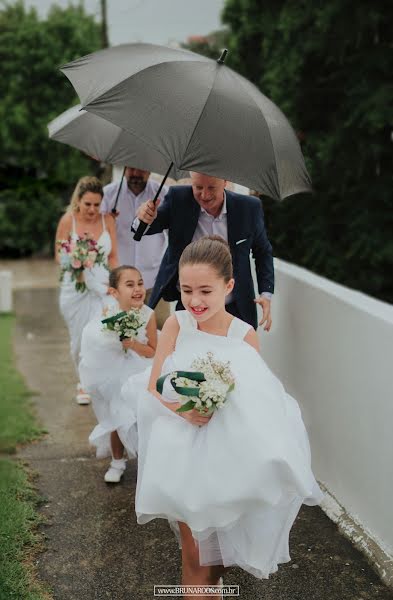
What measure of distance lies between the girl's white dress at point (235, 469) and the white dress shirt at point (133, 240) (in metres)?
3.82

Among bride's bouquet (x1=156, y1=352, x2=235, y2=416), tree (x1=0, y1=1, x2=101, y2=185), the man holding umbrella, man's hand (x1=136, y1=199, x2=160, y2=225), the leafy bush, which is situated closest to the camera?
bride's bouquet (x1=156, y1=352, x2=235, y2=416)

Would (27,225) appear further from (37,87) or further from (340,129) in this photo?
(340,129)

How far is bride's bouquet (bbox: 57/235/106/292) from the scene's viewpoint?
6922 millimetres

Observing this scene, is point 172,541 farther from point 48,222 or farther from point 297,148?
point 48,222

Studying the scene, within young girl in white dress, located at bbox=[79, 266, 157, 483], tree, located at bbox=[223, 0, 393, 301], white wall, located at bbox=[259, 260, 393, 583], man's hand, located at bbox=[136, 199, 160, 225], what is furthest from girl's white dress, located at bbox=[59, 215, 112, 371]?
tree, located at bbox=[223, 0, 393, 301]

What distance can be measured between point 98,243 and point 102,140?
89cm

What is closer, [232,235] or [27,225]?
[232,235]

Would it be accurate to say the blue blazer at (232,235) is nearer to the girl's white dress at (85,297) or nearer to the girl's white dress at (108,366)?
the girl's white dress at (108,366)

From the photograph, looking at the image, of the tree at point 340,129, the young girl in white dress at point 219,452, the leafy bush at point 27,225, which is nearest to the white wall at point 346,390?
the young girl in white dress at point 219,452

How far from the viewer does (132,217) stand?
721cm

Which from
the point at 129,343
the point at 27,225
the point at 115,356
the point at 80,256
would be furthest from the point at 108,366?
the point at 27,225

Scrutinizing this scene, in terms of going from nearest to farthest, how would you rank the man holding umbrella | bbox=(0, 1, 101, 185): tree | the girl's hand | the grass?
the grass
the girl's hand
the man holding umbrella
bbox=(0, 1, 101, 185): tree

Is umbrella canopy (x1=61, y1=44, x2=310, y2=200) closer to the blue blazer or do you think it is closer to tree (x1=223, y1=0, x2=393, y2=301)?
the blue blazer

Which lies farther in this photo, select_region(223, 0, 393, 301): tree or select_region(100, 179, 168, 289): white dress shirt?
select_region(223, 0, 393, 301): tree
